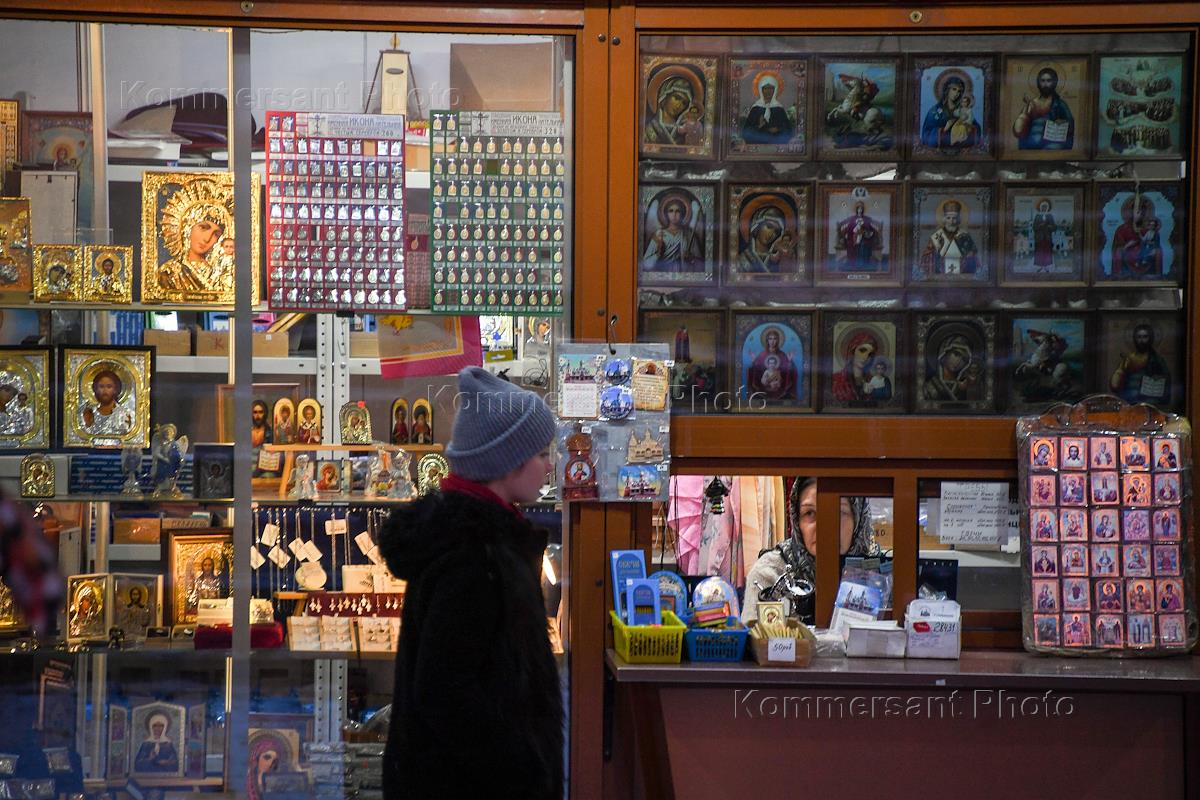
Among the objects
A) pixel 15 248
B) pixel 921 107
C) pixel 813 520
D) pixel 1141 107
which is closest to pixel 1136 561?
pixel 813 520

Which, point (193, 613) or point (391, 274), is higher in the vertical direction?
point (391, 274)

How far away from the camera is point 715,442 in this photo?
11.6 ft

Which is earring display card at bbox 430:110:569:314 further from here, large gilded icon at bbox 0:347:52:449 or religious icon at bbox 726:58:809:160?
large gilded icon at bbox 0:347:52:449

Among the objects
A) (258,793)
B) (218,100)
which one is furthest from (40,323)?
(258,793)

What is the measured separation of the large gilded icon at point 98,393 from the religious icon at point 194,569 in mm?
378

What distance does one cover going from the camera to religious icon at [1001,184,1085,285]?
3637 mm

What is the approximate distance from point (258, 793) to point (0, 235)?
76.7 inches

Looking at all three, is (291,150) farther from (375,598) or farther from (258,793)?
(258,793)

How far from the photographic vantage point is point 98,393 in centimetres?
372

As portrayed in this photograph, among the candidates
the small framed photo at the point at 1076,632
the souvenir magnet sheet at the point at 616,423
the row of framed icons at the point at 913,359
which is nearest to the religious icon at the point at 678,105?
the row of framed icons at the point at 913,359

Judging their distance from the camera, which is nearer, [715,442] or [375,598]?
[715,442]

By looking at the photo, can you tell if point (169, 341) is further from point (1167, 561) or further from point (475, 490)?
point (1167, 561)

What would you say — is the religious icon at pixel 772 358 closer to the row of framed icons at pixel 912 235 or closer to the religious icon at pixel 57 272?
the row of framed icons at pixel 912 235

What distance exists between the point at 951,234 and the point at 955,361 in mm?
401
